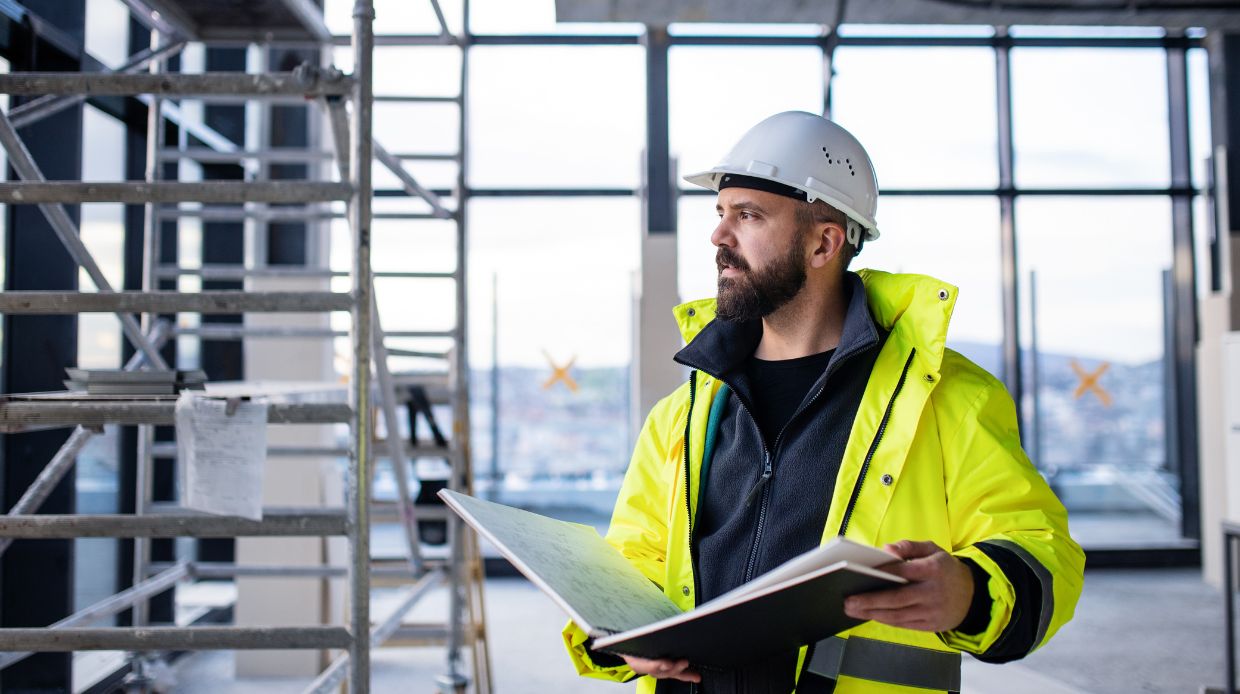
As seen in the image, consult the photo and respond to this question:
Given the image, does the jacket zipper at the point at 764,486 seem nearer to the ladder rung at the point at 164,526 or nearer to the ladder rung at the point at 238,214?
the ladder rung at the point at 164,526

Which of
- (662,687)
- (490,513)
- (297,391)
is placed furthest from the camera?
(297,391)

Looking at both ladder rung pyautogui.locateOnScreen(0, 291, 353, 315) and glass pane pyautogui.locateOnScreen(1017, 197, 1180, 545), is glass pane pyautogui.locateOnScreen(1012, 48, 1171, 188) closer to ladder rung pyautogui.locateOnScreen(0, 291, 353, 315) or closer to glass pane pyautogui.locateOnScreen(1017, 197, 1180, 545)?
glass pane pyautogui.locateOnScreen(1017, 197, 1180, 545)

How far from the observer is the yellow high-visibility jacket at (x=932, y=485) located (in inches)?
54.1

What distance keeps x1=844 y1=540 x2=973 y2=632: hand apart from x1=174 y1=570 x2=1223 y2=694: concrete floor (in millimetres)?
3359

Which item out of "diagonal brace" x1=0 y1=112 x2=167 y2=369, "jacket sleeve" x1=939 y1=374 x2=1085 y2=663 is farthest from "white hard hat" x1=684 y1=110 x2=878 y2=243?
"diagonal brace" x1=0 y1=112 x2=167 y2=369

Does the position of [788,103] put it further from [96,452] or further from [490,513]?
[490,513]

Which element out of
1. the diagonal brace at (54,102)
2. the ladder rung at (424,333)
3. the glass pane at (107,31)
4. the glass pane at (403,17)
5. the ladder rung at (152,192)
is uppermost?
the glass pane at (403,17)

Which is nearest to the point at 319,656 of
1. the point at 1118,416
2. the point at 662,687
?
the point at 662,687

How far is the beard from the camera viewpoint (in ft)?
6.01

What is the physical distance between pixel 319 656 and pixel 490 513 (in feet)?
11.6

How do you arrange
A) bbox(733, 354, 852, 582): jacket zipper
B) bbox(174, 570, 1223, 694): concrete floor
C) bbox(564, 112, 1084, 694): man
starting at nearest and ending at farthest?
bbox(564, 112, 1084, 694): man
bbox(733, 354, 852, 582): jacket zipper
bbox(174, 570, 1223, 694): concrete floor

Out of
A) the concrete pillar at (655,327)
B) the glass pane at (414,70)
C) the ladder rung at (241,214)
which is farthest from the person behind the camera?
the glass pane at (414,70)

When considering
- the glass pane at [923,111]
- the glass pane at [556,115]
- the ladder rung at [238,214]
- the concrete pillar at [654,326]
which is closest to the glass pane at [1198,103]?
the glass pane at [923,111]

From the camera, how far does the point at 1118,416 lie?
23.1 ft
